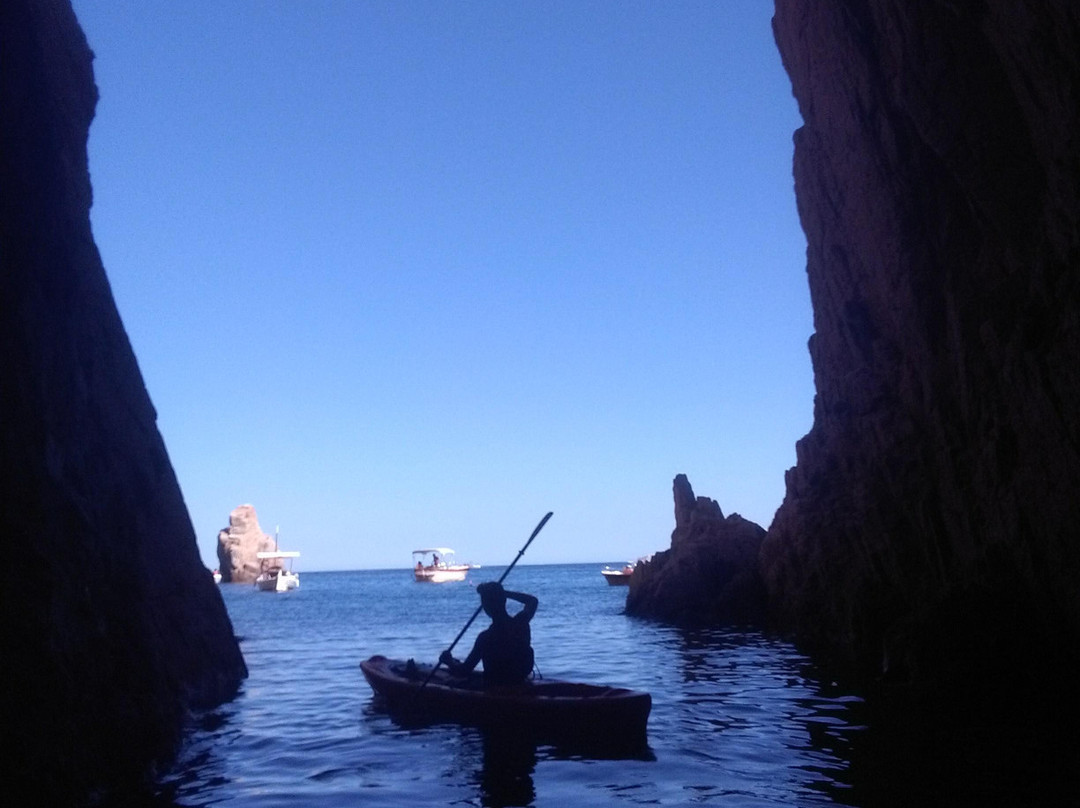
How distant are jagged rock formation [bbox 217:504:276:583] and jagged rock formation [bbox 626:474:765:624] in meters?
94.6

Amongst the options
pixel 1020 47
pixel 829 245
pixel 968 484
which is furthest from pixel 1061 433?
pixel 829 245

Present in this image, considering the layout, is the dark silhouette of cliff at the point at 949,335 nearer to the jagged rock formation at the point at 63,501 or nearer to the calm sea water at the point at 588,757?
the calm sea water at the point at 588,757

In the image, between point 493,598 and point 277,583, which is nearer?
point 493,598

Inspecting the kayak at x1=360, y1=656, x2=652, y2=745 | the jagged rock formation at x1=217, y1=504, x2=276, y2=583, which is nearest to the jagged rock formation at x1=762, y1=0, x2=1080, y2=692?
the kayak at x1=360, y1=656, x2=652, y2=745

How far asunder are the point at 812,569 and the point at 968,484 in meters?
12.1

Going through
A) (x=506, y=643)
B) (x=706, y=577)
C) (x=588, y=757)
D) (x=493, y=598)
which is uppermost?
(x=706, y=577)

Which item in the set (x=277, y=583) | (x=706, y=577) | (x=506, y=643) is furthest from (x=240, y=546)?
(x=506, y=643)

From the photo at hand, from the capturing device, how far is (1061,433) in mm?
13641

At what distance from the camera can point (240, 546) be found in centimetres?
12744

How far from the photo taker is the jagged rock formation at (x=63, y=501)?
28.5 feet

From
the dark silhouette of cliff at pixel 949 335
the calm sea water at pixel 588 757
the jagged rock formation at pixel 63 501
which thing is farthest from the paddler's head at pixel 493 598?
the dark silhouette of cliff at pixel 949 335

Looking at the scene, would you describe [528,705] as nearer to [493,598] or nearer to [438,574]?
[493,598]

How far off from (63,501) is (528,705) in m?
7.11

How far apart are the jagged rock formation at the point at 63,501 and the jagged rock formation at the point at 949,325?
41.5 feet
